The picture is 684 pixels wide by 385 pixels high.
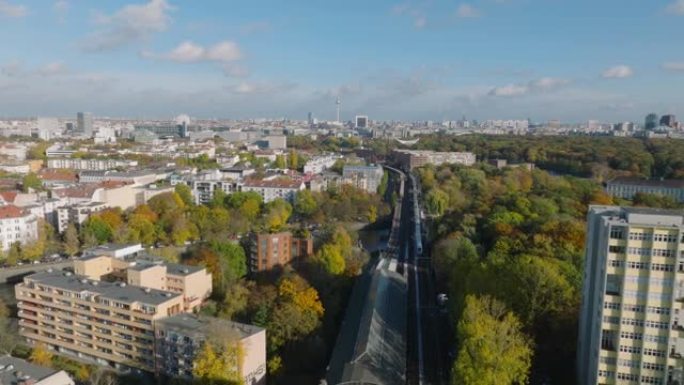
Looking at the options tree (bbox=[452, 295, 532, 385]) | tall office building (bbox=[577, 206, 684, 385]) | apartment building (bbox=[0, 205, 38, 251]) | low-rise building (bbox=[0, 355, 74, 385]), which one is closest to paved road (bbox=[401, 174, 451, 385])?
tree (bbox=[452, 295, 532, 385])

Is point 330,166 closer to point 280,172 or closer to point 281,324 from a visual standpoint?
point 280,172

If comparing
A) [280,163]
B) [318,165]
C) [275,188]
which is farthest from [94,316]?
[280,163]

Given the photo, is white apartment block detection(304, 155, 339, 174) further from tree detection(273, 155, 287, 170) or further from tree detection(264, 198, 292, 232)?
tree detection(264, 198, 292, 232)

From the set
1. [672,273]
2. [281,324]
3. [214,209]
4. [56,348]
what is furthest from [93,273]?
[672,273]

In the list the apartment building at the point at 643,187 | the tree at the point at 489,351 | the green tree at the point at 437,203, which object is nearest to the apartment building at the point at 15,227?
the tree at the point at 489,351

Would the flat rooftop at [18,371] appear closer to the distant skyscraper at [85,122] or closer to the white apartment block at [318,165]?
the white apartment block at [318,165]

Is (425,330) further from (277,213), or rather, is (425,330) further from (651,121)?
(651,121)

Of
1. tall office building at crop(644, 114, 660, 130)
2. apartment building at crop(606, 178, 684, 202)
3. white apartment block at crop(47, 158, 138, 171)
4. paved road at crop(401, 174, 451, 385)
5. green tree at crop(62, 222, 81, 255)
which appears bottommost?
paved road at crop(401, 174, 451, 385)
